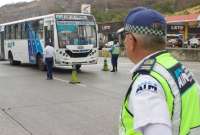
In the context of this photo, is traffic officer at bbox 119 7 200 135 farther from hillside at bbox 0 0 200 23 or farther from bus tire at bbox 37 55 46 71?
hillside at bbox 0 0 200 23

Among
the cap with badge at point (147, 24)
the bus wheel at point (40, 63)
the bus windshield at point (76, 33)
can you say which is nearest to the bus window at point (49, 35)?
the bus windshield at point (76, 33)

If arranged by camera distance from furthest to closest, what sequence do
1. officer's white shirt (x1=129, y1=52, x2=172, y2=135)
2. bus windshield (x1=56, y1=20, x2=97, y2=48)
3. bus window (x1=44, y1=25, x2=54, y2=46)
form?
bus window (x1=44, y1=25, x2=54, y2=46) < bus windshield (x1=56, y1=20, x2=97, y2=48) < officer's white shirt (x1=129, y1=52, x2=172, y2=135)

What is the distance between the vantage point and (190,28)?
67062 millimetres

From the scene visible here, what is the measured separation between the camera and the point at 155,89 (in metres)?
2.31

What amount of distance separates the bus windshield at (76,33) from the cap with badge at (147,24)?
20.7m

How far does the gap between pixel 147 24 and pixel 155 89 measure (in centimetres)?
37

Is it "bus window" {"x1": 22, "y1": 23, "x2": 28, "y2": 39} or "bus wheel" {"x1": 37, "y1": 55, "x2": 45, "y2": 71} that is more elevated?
"bus window" {"x1": 22, "y1": 23, "x2": 28, "y2": 39}

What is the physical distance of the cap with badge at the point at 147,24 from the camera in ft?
8.19

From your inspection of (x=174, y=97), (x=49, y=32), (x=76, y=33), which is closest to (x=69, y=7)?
(x=49, y=32)

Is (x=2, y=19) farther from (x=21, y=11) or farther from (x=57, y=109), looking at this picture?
(x=57, y=109)

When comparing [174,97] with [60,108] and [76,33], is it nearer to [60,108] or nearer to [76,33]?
[60,108]

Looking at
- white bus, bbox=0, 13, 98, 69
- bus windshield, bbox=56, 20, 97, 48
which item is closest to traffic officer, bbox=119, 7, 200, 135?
white bus, bbox=0, 13, 98, 69

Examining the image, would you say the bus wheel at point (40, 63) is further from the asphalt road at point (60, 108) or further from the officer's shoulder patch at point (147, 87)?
the officer's shoulder patch at point (147, 87)

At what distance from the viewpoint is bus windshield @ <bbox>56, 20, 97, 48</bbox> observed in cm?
2336
